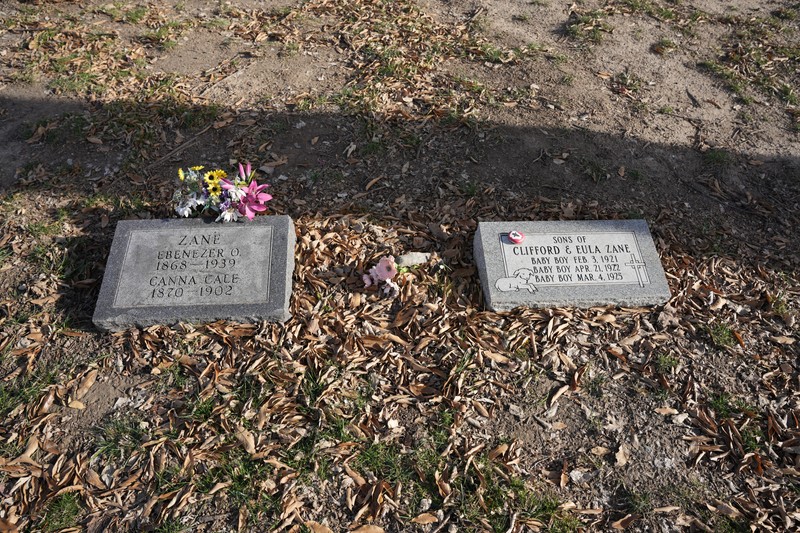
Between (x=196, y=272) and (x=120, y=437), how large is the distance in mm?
1328

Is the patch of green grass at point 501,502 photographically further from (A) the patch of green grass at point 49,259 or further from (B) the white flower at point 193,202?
(A) the patch of green grass at point 49,259

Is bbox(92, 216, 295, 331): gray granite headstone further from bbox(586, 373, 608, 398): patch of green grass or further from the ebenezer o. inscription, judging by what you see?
bbox(586, 373, 608, 398): patch of green grass

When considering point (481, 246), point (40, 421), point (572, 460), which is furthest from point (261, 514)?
point (481, 246)

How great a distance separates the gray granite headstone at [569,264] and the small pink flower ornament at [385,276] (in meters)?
0.77

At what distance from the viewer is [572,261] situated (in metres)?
4.43

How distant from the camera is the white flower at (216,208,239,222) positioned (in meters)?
4.47

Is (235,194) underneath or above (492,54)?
underneath

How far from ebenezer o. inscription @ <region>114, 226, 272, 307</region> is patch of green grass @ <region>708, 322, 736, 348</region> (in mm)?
3655

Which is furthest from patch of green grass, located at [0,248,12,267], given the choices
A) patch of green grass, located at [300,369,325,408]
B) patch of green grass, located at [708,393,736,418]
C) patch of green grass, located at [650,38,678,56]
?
patch of green grass, located at [650,38,678,56]

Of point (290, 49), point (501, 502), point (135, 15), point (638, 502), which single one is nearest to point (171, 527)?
point (501, 502)

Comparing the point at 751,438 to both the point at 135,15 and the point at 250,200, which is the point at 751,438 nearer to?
the point at 250,200

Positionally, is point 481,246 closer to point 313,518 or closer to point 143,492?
point 313,518

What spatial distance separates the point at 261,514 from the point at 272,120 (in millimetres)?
4202

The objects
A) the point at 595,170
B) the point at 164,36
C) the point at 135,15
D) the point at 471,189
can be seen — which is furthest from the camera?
the point at 135,15
